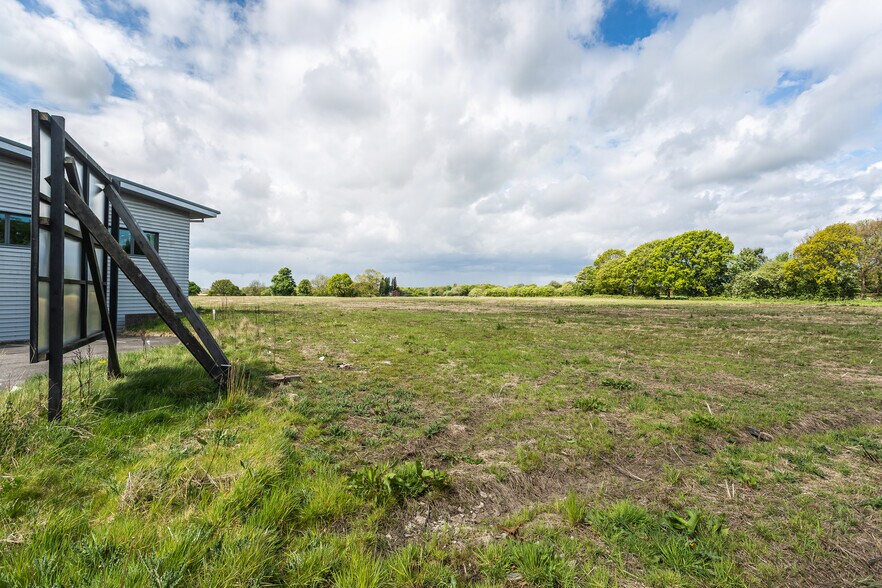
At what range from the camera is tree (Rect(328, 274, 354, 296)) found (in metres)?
76.6

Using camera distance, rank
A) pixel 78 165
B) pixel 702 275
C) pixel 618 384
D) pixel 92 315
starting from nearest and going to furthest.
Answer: pixel 78 165 → pixel 92 315 → pixel 618 384 → pixel 702 275

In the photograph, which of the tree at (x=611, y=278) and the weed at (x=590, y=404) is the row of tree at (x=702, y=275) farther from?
the weed at (x=590, y=404)

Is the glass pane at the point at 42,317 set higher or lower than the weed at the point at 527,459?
higher

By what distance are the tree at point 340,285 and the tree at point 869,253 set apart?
270 ft

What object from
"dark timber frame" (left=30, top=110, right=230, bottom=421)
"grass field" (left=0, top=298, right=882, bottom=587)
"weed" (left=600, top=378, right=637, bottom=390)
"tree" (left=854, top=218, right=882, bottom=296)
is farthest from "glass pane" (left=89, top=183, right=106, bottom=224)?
"tree" (left=854, top=218, right=882, bottom=296)

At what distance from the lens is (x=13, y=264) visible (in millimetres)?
12383

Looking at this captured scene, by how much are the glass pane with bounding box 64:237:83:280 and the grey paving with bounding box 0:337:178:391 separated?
128 centimetres

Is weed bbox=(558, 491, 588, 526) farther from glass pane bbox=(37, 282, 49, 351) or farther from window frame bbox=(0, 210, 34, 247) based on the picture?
window frame bbox=(0, 210, 34, 247)

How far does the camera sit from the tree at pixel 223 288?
6284 cm

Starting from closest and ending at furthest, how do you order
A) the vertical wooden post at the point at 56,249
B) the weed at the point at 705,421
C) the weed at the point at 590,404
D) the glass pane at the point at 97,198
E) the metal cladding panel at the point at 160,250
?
the vertical wooden post at the point at 56,249 < the weed at the point at 705,421 < the glass pane at the point at 97,198 < the weed at the point at 590,404 < the metal cladding panel at the point at 160,250

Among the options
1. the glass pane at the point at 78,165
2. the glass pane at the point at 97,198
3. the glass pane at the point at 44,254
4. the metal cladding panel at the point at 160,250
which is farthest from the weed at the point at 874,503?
the metal cladding panel at the point at 160,250

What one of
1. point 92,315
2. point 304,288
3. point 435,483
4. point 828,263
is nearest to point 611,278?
point 828,263

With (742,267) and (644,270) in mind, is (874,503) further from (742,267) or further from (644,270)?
(742,267)

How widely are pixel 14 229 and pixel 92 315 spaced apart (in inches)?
442
